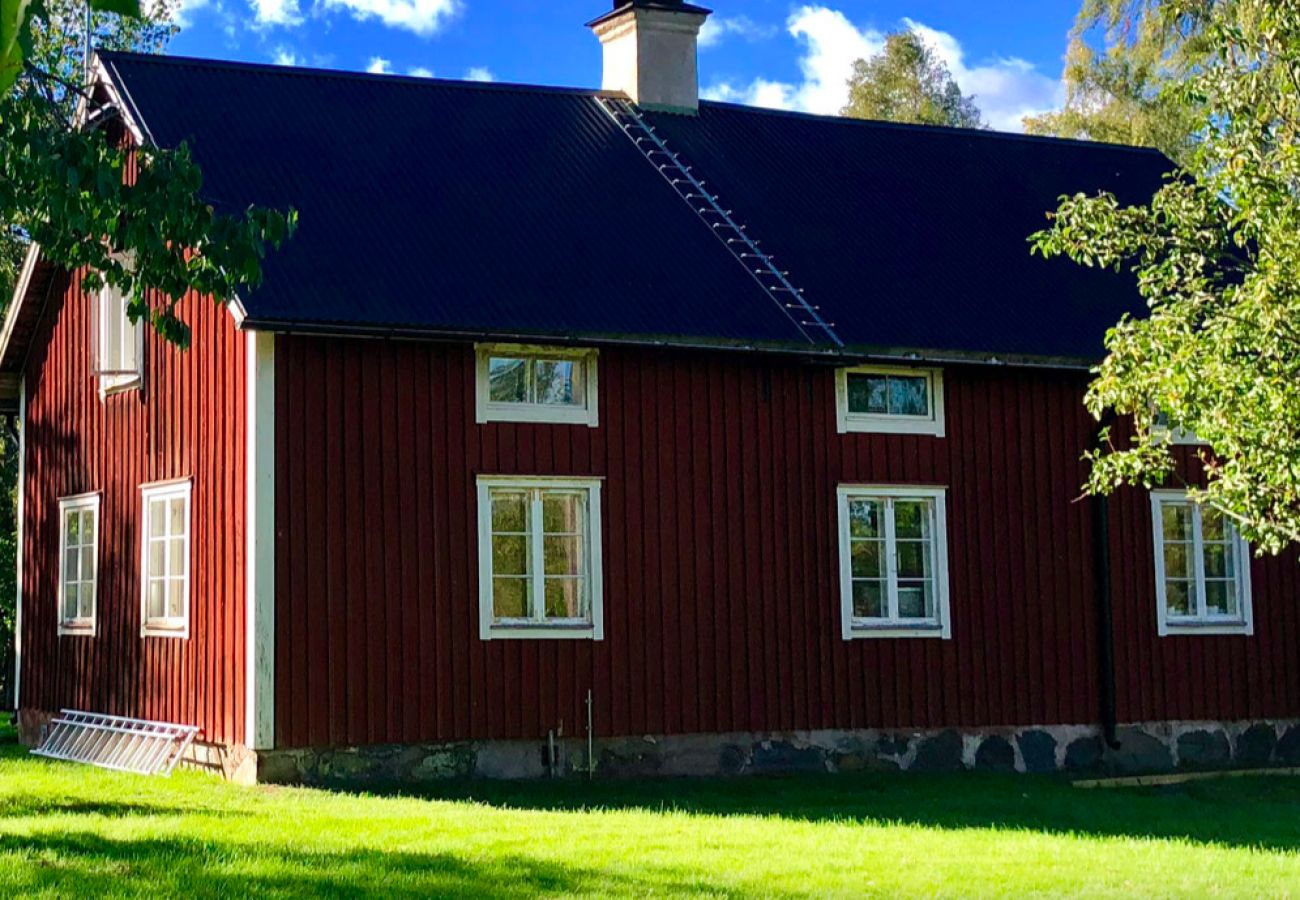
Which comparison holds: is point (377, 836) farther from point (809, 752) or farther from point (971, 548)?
point (971, 548)

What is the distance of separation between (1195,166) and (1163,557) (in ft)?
20.8

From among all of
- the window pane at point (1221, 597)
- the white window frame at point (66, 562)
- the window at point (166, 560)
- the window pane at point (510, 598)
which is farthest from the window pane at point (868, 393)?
the white window frame at point (66, 562)

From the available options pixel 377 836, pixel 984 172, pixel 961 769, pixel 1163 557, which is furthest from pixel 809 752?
pixel 984 172

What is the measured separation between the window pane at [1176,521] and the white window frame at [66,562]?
428 inches

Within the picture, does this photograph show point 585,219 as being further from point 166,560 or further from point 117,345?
point 166,560

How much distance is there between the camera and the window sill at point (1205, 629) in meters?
17.9

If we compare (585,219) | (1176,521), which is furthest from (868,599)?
(585,219)

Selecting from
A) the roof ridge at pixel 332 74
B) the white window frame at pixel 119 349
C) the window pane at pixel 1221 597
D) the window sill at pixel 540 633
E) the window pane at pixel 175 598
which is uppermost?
the roof ridge at pixel 332 74

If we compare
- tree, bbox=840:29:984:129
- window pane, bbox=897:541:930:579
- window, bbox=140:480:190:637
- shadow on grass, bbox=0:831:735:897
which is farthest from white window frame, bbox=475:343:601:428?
tree, bbox=840:29:984:129

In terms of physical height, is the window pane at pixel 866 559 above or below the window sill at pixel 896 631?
above

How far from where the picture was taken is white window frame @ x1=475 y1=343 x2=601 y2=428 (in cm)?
1529

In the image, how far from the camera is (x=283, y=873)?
945 cm

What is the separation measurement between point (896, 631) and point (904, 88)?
2680cm

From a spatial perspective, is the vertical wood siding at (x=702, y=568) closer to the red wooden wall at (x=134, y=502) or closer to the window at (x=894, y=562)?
the window at (x=894, y=562)
